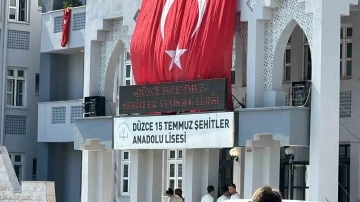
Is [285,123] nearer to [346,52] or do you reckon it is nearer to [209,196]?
[209,196]

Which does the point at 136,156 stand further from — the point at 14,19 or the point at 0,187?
the point at 14,19

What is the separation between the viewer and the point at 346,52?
80.7ft

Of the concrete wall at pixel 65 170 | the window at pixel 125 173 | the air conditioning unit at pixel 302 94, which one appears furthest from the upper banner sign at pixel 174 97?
the concrete wall at pixel 65 170

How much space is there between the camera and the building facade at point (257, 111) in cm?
2066

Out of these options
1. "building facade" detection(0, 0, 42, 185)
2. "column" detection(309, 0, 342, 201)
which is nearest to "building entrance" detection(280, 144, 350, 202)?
"column" detection(309, 0, 342, 201)

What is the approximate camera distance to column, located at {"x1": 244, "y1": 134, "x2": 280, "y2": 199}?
22125 mm

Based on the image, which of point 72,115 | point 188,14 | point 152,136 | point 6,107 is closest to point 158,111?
point 152,136

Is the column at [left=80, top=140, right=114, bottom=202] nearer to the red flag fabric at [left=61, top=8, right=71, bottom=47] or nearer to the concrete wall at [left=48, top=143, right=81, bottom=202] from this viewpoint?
the red flag fabric at [left=61, top=8, right=71, bottom=47]

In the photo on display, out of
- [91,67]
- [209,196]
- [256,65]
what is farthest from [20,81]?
[256,65]

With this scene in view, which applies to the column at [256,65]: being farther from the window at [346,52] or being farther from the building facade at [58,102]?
the building facade at [58,102]

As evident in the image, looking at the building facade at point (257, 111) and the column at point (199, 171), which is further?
the column at point (199, 171)

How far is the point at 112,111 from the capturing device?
26.9 m

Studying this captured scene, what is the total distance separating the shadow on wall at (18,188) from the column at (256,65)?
8713mm

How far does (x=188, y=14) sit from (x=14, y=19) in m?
12.7
